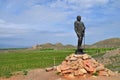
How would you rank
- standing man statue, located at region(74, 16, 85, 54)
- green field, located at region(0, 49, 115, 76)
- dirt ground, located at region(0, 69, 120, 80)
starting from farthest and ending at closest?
green field, located at region(0, 49, 115, 76) < standing man statue, located at region(74, 16, 85, 54) < dirt ground, located at region(0, 69, 120, 80)

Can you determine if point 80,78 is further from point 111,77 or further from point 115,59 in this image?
point 115,59

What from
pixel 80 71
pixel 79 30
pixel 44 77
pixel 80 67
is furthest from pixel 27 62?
pixel 80 71

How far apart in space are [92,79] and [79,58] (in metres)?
2.14

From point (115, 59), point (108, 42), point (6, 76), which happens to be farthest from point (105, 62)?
point (108, 42)

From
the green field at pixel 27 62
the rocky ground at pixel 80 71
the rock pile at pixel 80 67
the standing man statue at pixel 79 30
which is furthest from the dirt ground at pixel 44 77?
the standing man statue at pixel 79 30

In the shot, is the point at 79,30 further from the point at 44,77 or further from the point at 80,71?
the point at 44,77

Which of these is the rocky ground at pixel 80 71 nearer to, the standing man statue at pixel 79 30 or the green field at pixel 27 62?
the standing man statue at pixel 79 30

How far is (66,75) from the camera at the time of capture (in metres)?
23.3

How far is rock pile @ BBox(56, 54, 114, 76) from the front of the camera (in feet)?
76.0

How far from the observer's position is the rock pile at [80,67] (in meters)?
23.2

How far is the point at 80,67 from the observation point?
76.3 ft

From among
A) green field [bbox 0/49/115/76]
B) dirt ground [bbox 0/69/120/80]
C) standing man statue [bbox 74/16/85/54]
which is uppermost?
standing man statue [bbox 74/16/85/54]

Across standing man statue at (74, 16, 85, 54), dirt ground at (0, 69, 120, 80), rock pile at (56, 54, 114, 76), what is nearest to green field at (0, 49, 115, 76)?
dirt ground at (0, 69, 120, 80)

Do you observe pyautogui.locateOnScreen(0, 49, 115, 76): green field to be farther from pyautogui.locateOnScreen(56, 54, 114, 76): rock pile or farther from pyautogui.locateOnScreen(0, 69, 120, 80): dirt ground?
pyautogui.locateOnScreen(56, 54, 114, 76): rock pile
